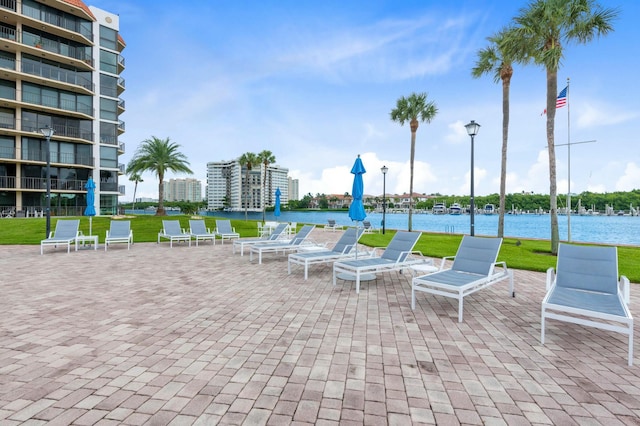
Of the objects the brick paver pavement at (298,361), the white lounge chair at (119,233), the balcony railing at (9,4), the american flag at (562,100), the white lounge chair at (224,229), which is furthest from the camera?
the balcony railing at (9,4)

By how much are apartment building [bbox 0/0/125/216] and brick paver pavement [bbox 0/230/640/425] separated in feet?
102

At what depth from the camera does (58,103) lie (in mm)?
30719

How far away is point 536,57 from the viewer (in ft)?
40.3

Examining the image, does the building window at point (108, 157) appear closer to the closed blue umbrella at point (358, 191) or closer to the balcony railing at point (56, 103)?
the balcony railing at point (56, 103)

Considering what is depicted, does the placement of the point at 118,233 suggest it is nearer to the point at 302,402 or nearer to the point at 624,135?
the point at 302,402

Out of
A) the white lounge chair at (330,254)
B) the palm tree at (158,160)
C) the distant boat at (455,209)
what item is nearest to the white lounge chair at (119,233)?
the white lounge chair at (330,254)

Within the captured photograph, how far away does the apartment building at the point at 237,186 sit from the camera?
129000 millimetres

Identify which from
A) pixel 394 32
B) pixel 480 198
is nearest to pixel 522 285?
pixel 394 32

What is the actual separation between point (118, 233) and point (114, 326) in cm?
1069

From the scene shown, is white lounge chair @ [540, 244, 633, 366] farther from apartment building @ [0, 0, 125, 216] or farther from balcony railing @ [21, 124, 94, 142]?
balcony railing @ [21, 124, 94, 142]

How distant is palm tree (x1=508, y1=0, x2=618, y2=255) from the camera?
38.1ft

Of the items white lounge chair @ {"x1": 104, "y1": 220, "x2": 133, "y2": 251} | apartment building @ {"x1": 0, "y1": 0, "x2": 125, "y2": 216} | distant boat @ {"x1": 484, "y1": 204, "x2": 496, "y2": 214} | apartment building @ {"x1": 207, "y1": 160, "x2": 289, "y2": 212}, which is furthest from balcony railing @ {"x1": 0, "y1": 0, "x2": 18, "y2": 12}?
distant boat @ {"x1": 484, "y1": 204, "x2": 496, "y2": 214}

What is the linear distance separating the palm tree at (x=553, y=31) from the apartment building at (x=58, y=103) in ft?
120

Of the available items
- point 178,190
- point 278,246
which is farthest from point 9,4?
point 178,190
